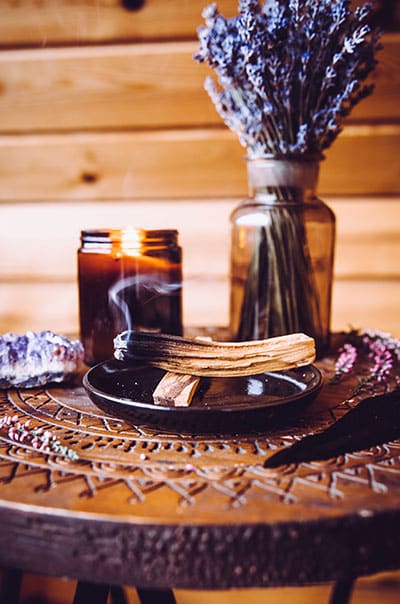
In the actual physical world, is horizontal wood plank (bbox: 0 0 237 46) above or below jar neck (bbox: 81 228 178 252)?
above

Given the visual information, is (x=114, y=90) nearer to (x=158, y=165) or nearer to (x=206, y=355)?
(x=158, y=165)

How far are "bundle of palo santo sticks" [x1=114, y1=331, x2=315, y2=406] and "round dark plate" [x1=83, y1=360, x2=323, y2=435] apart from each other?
1.1 inches

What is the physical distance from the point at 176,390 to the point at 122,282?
9.2 inches

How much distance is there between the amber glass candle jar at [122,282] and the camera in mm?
787

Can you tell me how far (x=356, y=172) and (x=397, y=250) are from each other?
21cm

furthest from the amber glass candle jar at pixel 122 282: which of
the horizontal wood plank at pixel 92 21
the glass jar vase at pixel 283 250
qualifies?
the horizontal wood plank at pixel 92 21

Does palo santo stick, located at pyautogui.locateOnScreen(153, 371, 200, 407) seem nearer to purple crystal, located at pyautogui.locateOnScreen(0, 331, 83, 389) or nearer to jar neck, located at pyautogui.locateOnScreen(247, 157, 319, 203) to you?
purple crystal, located at pyautogui.locateOnScreen(0, 331, 83, 389)

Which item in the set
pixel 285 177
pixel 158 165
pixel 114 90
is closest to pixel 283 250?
pixel 285 177

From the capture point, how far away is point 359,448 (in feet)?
1.75

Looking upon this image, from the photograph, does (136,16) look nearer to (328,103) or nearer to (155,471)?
(328,103)

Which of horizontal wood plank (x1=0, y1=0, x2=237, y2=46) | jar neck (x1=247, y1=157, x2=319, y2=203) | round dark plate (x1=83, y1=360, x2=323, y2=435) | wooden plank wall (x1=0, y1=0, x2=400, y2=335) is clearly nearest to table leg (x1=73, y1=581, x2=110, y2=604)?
round dark plate (x1=83, y1=360, x2=323, y2=435)

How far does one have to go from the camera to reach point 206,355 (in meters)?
0.66

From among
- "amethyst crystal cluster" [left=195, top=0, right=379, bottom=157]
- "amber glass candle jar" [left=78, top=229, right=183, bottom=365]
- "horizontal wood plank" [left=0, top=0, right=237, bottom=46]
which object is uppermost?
"horizontal wood plank" [left=0, top=0, right=237, bottom=46]

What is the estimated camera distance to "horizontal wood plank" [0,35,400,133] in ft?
4.17
